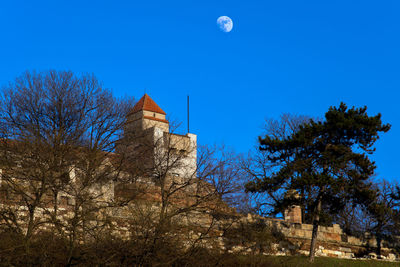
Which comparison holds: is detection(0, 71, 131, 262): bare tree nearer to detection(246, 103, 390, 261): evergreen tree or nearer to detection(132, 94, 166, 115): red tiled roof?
detection(246, 103, 390, 261): evergreen tree

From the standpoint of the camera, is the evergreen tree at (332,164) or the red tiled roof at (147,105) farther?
the red tiled roof at (147,105)

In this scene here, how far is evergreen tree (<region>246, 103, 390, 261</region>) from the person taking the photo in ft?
77.6

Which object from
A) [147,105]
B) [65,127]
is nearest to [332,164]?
[65,127]

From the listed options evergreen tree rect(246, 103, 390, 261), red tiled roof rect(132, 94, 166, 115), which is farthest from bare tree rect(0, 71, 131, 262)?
red tiled roof rect(132, 94, 166, 115)

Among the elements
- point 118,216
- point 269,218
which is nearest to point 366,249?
point 269,218

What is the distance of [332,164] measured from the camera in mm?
23984

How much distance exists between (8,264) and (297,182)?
14.9 metres

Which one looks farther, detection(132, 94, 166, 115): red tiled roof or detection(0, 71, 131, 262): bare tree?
detection(132, 94, 166, 115): red tiled roof

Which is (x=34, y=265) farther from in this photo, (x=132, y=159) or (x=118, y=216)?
(x=132, y=159)

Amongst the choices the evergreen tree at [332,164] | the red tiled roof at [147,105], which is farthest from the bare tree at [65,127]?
the red tiled roof at [147,105]

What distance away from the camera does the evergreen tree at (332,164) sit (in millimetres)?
23641

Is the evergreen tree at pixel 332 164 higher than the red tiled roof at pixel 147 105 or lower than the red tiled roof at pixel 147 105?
lower

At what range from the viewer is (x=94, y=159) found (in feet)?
67.5

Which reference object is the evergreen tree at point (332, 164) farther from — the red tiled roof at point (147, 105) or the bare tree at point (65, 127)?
the red tiled roof at point (147, 105)
